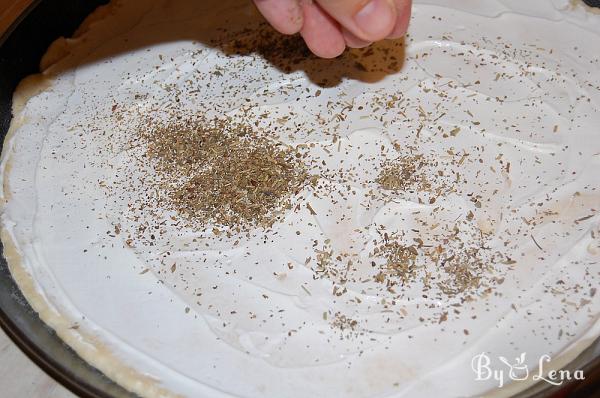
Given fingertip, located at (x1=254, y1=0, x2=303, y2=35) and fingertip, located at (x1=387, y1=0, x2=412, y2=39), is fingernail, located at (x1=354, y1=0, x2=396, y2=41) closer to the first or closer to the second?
fingertip, located at (x1=387, y1=0, x2=412, y2=39)

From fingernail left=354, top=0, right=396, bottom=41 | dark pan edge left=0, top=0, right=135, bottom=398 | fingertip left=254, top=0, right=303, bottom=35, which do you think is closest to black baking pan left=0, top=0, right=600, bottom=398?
dark pan edge left=0, top=0, right=135, bottom=398

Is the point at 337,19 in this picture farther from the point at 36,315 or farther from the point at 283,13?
the point at 36,315

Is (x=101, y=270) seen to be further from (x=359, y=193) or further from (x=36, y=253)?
(x=359, y=193)

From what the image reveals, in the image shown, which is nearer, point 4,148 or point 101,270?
point 101,270

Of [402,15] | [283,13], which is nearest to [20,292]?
[283,13]

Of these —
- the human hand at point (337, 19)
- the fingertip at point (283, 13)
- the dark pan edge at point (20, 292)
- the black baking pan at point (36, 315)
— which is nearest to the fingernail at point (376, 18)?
the human hand at point (337, 19)

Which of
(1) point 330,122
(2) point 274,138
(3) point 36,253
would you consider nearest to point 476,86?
(1) point 330,122
